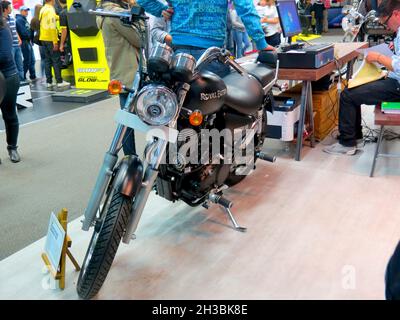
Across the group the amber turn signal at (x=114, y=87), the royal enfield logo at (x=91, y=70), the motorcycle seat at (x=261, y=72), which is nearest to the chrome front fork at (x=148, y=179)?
the amber turn signal at (x=114, y=87)

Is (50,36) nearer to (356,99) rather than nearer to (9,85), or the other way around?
(9,85)

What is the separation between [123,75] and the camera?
2.98 metres

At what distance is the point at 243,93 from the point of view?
2.57 meters

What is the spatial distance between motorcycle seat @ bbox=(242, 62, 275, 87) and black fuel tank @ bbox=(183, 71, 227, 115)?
75 cm

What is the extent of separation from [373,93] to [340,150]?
562mm

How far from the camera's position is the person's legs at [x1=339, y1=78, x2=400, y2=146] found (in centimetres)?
333

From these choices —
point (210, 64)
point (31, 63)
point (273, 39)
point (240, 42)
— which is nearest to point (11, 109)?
point (210, 64)

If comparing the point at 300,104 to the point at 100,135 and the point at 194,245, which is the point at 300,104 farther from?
the point at 100,135

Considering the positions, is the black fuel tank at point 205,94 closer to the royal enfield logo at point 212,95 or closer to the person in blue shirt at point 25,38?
the royal enfield logo at point 212,95

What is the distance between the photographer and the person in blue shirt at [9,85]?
3.46 metres

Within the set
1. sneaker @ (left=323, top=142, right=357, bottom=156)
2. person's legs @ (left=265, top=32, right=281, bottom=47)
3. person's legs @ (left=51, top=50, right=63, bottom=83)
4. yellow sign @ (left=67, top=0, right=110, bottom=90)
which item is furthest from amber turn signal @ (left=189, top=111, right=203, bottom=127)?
person's legs @ (left=51, top=50, right=63, bottom=83)

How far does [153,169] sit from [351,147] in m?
2.26

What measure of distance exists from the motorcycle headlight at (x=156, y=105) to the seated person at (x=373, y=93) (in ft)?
6.58

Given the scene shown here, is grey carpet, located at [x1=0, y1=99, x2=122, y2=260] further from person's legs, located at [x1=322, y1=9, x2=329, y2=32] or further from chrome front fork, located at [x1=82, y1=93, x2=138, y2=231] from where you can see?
person's legs, located at [x1=322, y1=9, x2=329, y2=32]
